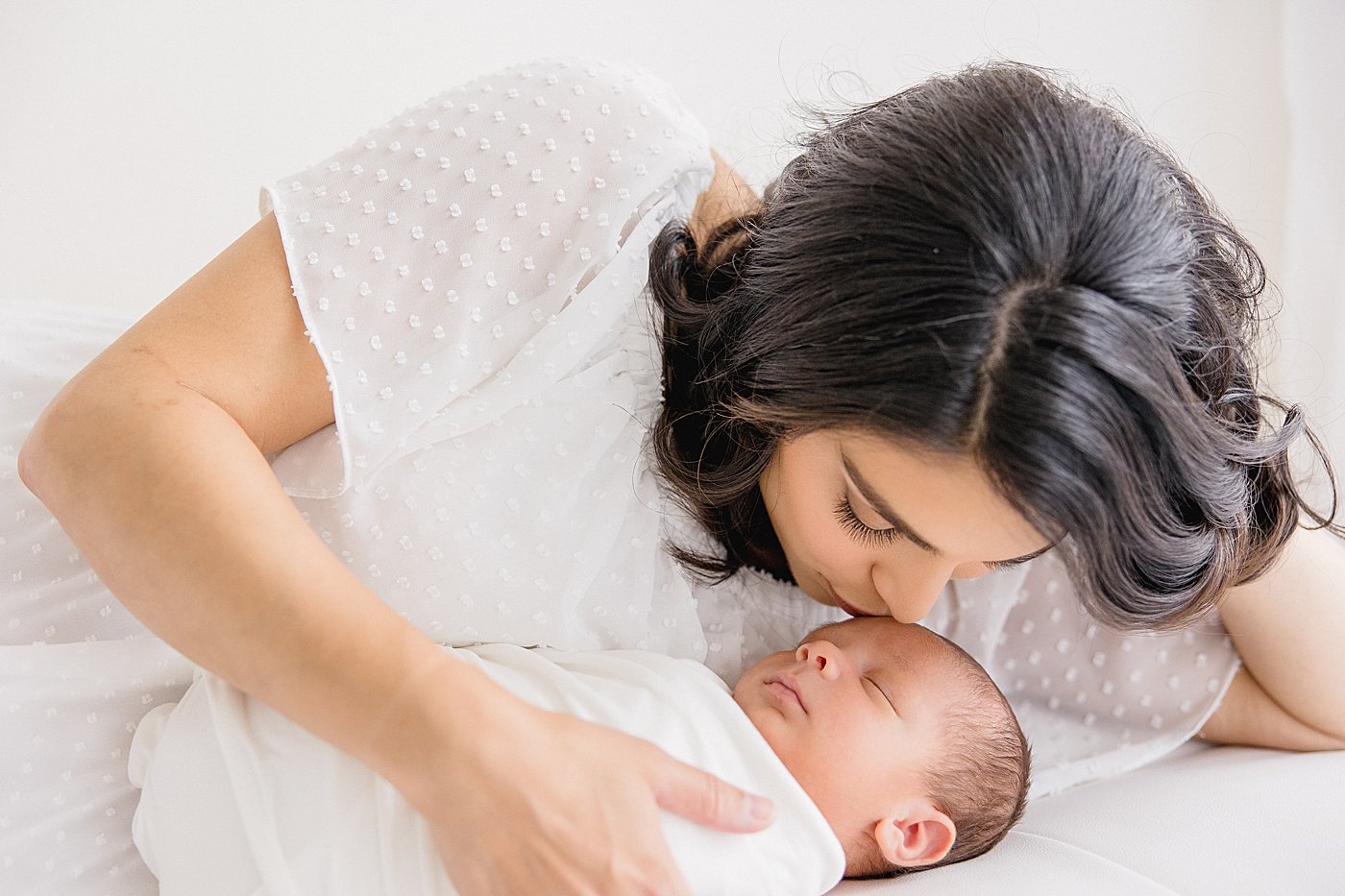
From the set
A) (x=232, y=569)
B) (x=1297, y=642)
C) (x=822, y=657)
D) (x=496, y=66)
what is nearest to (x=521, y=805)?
(x=232, y=569)

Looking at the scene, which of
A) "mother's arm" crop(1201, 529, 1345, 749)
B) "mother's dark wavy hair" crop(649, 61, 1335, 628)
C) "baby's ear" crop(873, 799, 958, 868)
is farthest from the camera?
"mother's arm" crop(1201, 529, 1345, 749)

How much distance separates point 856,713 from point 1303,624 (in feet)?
1.85

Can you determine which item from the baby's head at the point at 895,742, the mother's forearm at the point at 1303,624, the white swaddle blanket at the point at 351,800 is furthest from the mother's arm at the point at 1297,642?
the white swaddle blanket at the point at 351,800

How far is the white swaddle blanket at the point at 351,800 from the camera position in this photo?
92cm

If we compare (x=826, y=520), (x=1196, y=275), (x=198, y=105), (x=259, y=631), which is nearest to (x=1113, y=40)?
(x=1196, y=275)

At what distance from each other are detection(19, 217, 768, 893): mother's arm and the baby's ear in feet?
0.77

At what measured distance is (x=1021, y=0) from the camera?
191cm

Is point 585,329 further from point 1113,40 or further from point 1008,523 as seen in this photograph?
point 1113,40

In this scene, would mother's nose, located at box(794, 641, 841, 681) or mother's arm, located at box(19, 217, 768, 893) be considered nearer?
mother's arm, located at box(19, 217, 768, 893)

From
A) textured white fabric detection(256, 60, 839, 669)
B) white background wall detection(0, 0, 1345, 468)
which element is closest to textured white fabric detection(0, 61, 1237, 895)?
textured white fabric detection(256, 60, 839, 669)

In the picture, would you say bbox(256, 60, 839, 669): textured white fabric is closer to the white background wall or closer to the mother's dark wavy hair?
the mother's dark wavy hair

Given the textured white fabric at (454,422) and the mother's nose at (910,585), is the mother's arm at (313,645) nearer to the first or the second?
the textured white fabric at (454,422)

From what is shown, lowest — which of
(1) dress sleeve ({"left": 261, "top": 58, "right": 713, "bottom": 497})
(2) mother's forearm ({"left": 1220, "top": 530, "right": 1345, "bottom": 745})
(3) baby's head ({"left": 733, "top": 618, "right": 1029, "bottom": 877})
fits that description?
(3) baby's head ({"left": 733, "top": 618, "right": 1029, "bottom": 877})

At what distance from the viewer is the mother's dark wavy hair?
82 cm
